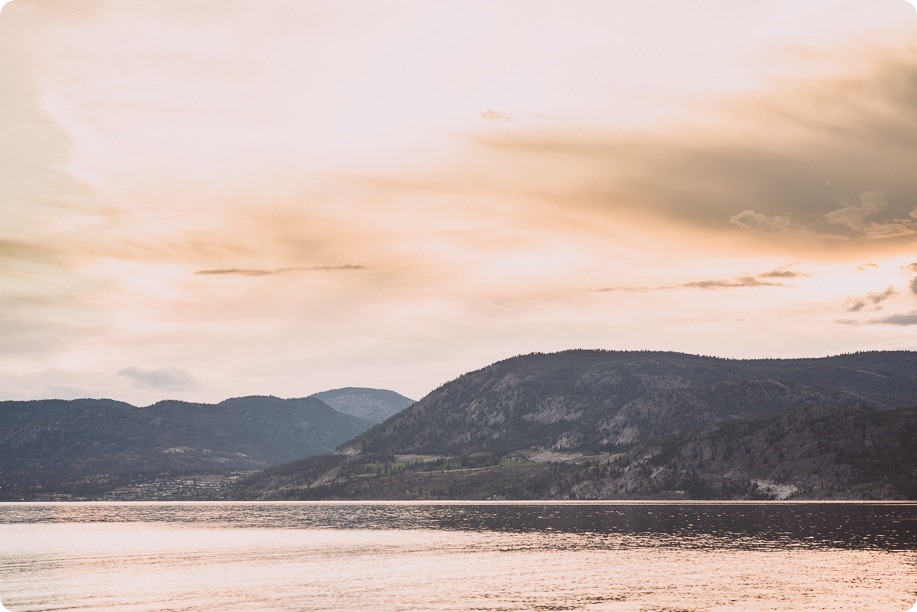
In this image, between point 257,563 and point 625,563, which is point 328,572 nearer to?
point 257,563

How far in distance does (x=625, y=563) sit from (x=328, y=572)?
5596 cm

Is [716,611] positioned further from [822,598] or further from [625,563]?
[625,563]

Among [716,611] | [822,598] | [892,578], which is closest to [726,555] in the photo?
[892,578]

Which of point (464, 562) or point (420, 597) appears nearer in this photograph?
point (420, 597)

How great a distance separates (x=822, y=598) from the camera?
136 m

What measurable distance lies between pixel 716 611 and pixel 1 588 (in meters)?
111

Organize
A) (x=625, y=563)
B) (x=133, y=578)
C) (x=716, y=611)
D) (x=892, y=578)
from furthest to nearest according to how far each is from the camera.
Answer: (x=625, y=563) < (x=133, y=578) < (x=892, y=578) < (x=716, y=611)

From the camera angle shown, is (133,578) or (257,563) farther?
(257,563)

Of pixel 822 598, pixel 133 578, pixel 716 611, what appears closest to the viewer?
pixel 716 611

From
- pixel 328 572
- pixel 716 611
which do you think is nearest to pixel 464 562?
pixel 328 572

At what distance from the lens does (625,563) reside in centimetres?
18600

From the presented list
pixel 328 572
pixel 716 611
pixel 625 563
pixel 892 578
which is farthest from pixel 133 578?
A: pixel 892 578

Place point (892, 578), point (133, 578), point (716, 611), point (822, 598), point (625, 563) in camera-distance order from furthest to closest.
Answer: point (625, 563), point (133, 578), point (892, 578), point (822, 598), point (716, 611)

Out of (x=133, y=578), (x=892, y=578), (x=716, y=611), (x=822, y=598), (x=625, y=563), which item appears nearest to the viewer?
(x=716, y=611)
